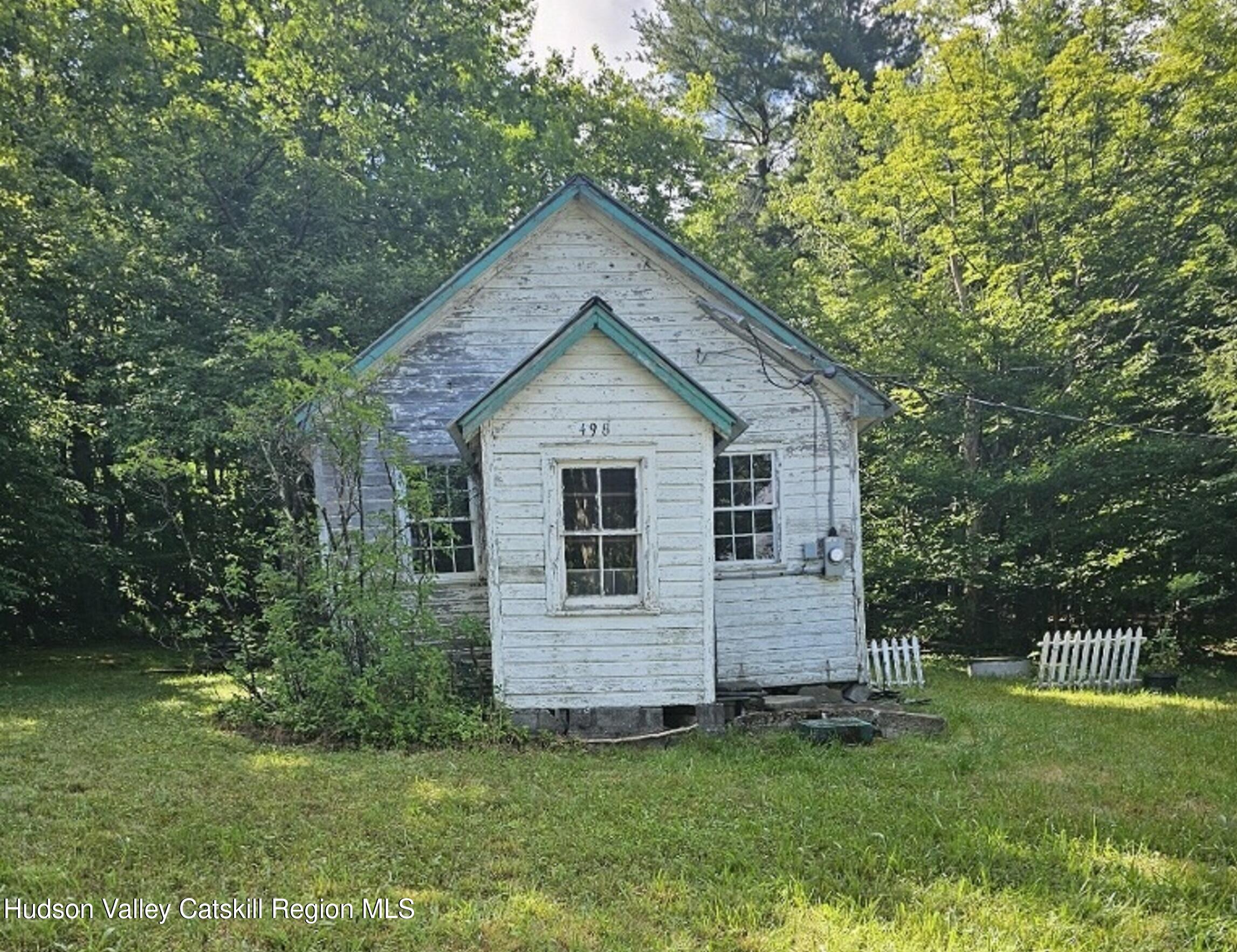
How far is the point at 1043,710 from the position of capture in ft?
33.4

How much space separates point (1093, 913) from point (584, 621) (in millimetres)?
4906

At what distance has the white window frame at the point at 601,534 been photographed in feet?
26.5

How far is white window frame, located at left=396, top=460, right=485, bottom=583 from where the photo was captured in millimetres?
9820

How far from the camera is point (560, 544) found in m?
8.09

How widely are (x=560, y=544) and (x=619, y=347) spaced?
6.64 ft

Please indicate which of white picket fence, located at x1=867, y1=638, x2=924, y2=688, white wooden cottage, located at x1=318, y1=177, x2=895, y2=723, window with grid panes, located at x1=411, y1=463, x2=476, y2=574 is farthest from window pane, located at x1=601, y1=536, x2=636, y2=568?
white picket fence, located at x1=867, y1=638, x2=924, y2=688

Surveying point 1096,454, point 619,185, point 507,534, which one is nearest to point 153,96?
point 619,185

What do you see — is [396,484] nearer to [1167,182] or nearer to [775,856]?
[775,856]

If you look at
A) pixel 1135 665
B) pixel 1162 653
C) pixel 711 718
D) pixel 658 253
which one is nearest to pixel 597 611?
pixel 711 718

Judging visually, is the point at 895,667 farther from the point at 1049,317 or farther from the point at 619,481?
the point at 1049,317

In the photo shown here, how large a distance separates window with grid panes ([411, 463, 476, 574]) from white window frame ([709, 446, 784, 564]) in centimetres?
307

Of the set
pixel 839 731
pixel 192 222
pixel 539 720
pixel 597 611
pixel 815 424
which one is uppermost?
pixel 192 222

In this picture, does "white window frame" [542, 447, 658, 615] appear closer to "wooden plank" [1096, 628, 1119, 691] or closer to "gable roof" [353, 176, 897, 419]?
"gable roof" [353, 176, 897, 419]

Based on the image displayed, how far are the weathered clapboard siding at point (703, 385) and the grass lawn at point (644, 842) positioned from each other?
2426mm
